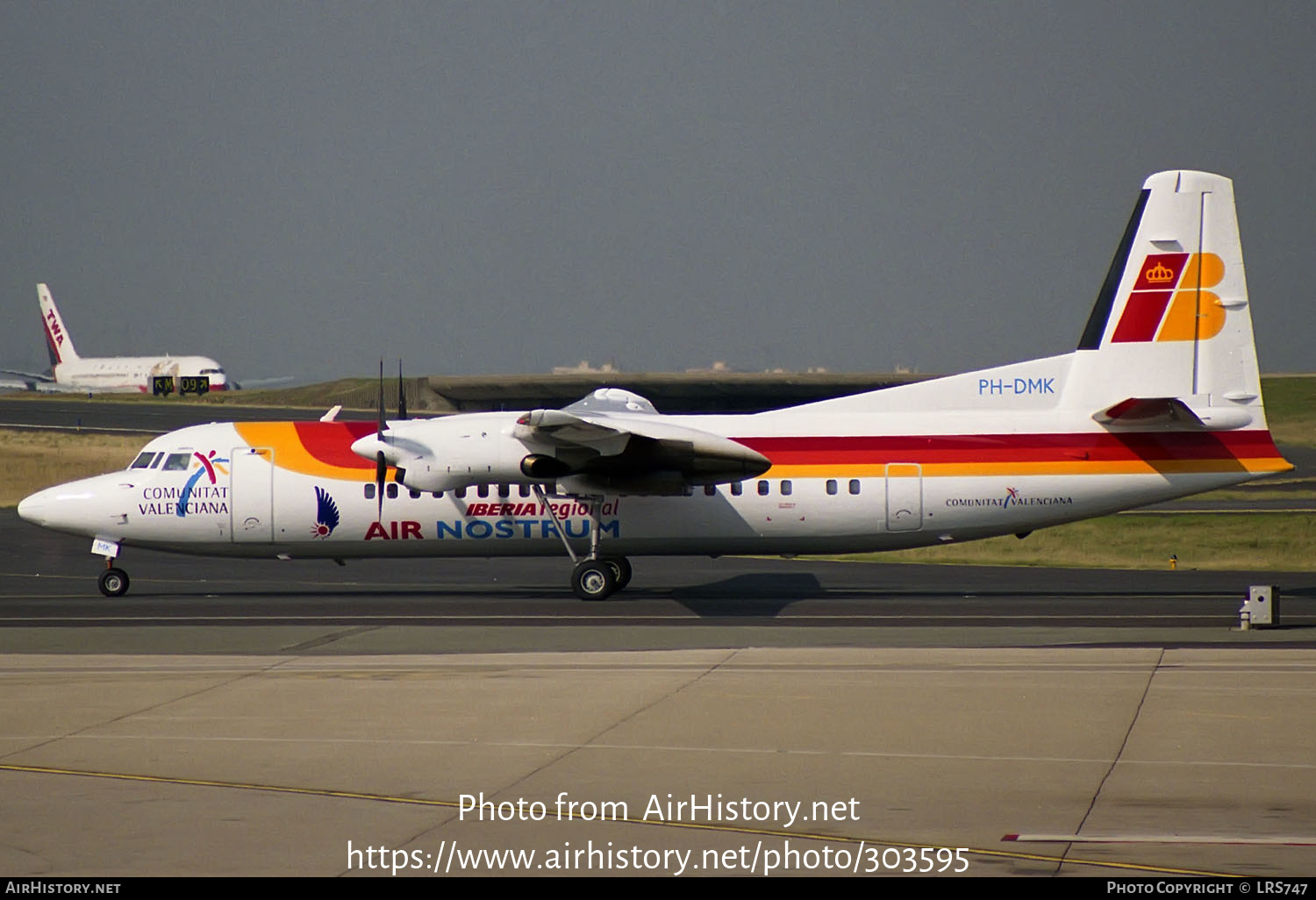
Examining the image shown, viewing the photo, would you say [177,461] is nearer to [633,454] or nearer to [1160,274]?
[633,454]

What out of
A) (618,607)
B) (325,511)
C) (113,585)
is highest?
(325,511)

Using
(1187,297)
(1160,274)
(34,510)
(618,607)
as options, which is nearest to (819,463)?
(618,607)

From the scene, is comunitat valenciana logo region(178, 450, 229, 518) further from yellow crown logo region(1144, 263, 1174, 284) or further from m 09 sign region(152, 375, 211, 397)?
m 09 sign region(152, 375, 211, 397)

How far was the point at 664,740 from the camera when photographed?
10922mm

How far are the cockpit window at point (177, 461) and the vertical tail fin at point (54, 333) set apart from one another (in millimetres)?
98272

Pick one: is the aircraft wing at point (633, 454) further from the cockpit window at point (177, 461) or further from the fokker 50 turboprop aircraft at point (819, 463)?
the cockpit window at point (177, 461)

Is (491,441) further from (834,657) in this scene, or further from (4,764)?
(4,764)

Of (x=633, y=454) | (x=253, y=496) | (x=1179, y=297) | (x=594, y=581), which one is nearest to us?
(x=633, y=454)

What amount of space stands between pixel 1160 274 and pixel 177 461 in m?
17.6

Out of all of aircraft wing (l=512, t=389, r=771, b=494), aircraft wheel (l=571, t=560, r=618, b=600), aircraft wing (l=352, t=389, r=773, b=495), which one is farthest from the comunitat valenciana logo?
aircraft wheel (l=571, t=560, r=618, b=600)

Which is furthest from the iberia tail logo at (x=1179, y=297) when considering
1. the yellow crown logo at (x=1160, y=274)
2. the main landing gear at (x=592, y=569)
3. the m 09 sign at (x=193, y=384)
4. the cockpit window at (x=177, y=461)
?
the m 09 sign at (x=193, y=384)

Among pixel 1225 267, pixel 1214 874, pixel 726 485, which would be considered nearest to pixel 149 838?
pixel 1214 874

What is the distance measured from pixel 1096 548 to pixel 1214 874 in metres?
27.6

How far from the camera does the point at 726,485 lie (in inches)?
890
